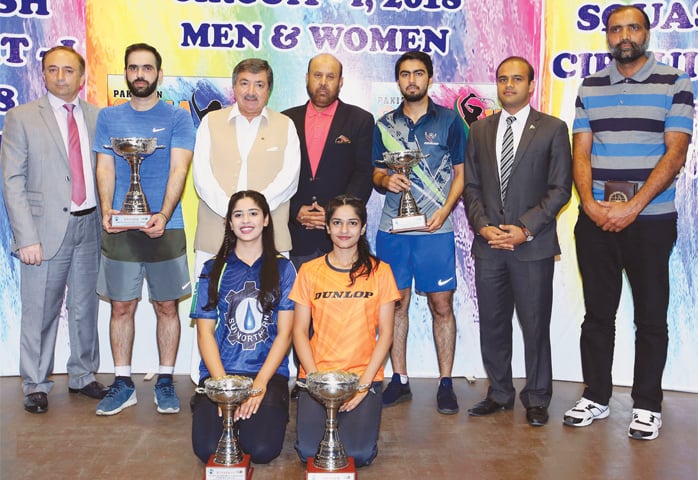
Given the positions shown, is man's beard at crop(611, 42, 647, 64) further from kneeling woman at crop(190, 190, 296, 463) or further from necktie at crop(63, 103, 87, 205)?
necktie at crop(63, 103, 87, 205)

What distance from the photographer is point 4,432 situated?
412 cm

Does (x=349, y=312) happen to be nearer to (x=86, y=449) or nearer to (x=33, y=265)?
(x=86, y=449)

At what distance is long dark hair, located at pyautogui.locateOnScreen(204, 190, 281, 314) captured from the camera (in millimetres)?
3748

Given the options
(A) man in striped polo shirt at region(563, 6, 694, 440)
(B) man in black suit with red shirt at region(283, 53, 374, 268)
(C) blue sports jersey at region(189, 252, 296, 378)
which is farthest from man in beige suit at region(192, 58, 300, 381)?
(A) man in striped polo shirt at region(563, 6, 694, 440)

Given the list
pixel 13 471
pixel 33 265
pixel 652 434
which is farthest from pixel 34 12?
pixel 652 434

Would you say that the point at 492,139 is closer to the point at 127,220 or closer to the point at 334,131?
the point at 334,131

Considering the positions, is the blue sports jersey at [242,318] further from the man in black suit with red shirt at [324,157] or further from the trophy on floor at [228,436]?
the man in black suit with red shirt at [324,157]

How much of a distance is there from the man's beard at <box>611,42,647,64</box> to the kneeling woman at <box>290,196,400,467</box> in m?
1.65

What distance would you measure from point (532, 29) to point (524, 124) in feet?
4.27

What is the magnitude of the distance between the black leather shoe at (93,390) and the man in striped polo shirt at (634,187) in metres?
2.83

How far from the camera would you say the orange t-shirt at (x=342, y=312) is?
377 cm

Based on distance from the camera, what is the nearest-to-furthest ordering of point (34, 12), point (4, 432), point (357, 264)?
1. point (357, 264)
2. point (4, 432)
3. point (34, 12)

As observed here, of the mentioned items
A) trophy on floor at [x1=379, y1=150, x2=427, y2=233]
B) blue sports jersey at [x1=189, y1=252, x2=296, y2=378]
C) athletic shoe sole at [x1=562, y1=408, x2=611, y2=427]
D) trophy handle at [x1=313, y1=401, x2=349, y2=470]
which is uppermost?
trophy on floor at [x1=379, y1=150, x2=427, y2=233]

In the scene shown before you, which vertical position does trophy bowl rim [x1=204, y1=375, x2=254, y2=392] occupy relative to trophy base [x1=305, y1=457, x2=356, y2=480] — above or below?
above
